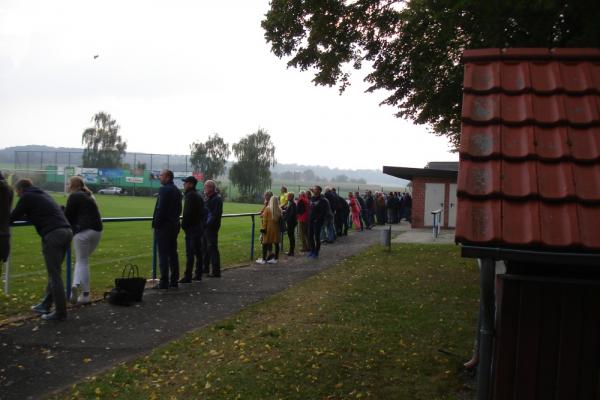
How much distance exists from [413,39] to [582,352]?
9.13 m

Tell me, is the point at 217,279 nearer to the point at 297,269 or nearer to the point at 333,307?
the point at 297,269

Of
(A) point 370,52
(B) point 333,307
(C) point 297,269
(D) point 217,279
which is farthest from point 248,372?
(A) point 370,52

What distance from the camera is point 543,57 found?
286 centimetres

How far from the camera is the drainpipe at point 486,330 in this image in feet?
8.54

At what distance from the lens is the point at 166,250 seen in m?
9.22

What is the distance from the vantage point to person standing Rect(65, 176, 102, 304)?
311 inches

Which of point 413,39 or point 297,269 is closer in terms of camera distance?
point 413,39

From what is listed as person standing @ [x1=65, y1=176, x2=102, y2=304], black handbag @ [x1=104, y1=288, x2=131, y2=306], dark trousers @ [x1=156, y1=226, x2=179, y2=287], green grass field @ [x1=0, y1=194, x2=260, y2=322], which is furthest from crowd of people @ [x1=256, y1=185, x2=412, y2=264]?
person standing @ [x1=65, y1=176, x2=102, y2=304]

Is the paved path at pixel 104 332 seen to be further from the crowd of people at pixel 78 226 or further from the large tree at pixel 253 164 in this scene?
the large tree at pixel 253 164

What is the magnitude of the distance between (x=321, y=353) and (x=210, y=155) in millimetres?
72450

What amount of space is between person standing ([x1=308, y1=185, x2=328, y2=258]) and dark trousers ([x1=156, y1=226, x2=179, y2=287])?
18.3 ft

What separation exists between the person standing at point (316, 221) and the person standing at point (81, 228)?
7.24 m

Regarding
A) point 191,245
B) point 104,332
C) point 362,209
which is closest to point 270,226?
point 191,245

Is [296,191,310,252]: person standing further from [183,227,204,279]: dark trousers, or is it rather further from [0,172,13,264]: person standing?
[0,172,13,264]: person standing
